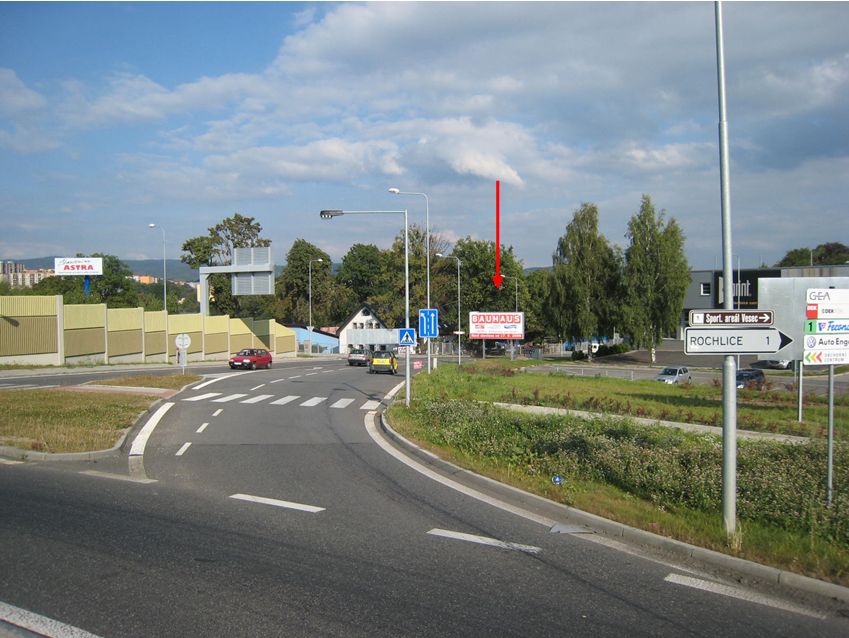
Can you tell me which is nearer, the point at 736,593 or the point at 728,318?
the point at 736,593

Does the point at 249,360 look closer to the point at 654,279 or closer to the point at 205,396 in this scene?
the point at 205,396

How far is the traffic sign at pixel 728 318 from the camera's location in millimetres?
7664

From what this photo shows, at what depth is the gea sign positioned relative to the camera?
213ft

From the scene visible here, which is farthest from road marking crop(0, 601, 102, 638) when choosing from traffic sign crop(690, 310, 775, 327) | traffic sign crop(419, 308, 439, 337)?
traffic sign crop(419, 308, 439, 337)

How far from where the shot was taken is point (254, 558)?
695 centimetres

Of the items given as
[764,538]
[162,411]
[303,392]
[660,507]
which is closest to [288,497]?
[660,507]

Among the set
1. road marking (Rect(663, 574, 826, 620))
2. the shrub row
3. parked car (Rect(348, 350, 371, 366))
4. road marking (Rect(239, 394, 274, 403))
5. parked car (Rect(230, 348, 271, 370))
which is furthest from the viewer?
parked car (Rect(348, 350, 371, 366))

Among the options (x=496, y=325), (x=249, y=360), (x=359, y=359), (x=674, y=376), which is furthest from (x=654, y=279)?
(x=249, y=360)

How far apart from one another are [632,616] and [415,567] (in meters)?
2.15

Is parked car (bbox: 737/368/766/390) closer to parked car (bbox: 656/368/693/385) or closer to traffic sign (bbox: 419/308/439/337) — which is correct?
parked car (bbox: 656/368/693/385)

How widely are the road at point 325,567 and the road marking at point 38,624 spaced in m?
0.06

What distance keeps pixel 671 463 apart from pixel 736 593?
396 cm

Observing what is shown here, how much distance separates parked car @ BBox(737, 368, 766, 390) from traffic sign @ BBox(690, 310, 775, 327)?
27.3m

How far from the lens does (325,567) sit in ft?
21.9
